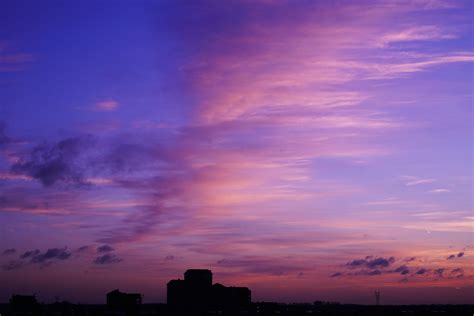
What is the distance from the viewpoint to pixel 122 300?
17500cm

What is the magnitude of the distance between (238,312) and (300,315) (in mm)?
21609

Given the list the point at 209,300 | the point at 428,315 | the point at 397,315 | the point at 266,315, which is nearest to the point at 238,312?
the point at 209,300

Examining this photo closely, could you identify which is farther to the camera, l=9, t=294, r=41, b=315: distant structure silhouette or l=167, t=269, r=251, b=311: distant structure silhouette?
l=167, t=269, r=251, b=311: distant structure silhouette

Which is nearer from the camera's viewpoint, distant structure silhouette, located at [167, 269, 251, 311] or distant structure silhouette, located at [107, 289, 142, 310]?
distant structure silhouette, located at [107, 289, 142, 310]

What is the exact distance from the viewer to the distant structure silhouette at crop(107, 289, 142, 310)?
17388 cm

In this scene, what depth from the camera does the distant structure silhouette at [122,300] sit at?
570 feet

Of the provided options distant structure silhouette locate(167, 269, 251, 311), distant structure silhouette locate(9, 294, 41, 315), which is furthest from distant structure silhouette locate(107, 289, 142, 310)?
distant structure silhouette locate(9, 294, 41, 315)

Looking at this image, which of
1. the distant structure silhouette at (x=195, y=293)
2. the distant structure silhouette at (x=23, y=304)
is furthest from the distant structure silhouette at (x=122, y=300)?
the distant structure silhouette at (x=23, y=304)

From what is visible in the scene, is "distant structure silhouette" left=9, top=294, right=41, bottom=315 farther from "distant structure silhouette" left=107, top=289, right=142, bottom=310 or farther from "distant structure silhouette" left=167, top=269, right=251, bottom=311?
"distant structure silhouette" left=167, top=269, right=251, bottom=311

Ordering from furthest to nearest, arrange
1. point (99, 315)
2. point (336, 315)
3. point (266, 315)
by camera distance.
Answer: point (336, 315)
point (266, 315)
point (99, 315)

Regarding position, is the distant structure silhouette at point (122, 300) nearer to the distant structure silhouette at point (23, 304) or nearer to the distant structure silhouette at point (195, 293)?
the distant structure silhouette at point (195, 293)

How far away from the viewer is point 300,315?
17288cm

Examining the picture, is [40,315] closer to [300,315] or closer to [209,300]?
[209,300]

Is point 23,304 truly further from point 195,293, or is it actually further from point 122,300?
point 195,293
